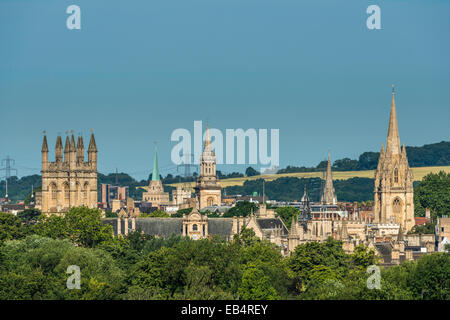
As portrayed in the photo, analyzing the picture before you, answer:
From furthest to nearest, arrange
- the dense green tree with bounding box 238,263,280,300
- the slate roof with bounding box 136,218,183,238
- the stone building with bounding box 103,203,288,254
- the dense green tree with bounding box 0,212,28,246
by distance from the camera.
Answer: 1. the slate roof with bounding box 136,218,183,238
2. the stone building with bounding box 103,203,288,254
3. the dense green tree with bounding box 0,212,28,246
4. the dense green tree with bounding box 238,263,280,300

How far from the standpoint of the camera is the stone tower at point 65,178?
7190 inches

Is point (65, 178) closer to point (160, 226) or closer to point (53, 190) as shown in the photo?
point (53, 190)

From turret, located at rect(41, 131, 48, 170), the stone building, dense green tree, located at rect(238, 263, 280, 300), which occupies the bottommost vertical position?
dense green tree, located at rect(238, 263, 280, 300)

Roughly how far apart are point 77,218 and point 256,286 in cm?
5397

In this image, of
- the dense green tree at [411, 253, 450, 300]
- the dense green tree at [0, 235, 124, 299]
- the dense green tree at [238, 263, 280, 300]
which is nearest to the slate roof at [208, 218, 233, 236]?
the dense green tree at [0, 235, 124, 299]

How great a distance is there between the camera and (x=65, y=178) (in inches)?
7210

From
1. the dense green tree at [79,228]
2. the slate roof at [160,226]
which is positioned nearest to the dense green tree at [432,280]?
the dense green tree at [79,228]

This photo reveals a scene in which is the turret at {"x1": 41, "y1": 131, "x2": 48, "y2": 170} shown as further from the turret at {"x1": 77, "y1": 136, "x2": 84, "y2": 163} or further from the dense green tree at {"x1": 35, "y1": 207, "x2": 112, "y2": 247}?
the dense green tree at {"x1": 35, "y1": 207, "x2": 112, "y2": 247}

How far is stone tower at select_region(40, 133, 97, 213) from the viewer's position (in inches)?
7190

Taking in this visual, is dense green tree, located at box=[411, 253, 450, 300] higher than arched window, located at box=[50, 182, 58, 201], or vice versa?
arched window, located at box=[50, 182, 58, 201]

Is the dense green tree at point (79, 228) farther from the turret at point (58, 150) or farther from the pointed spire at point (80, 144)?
the pointed spire at point (80, 144)
